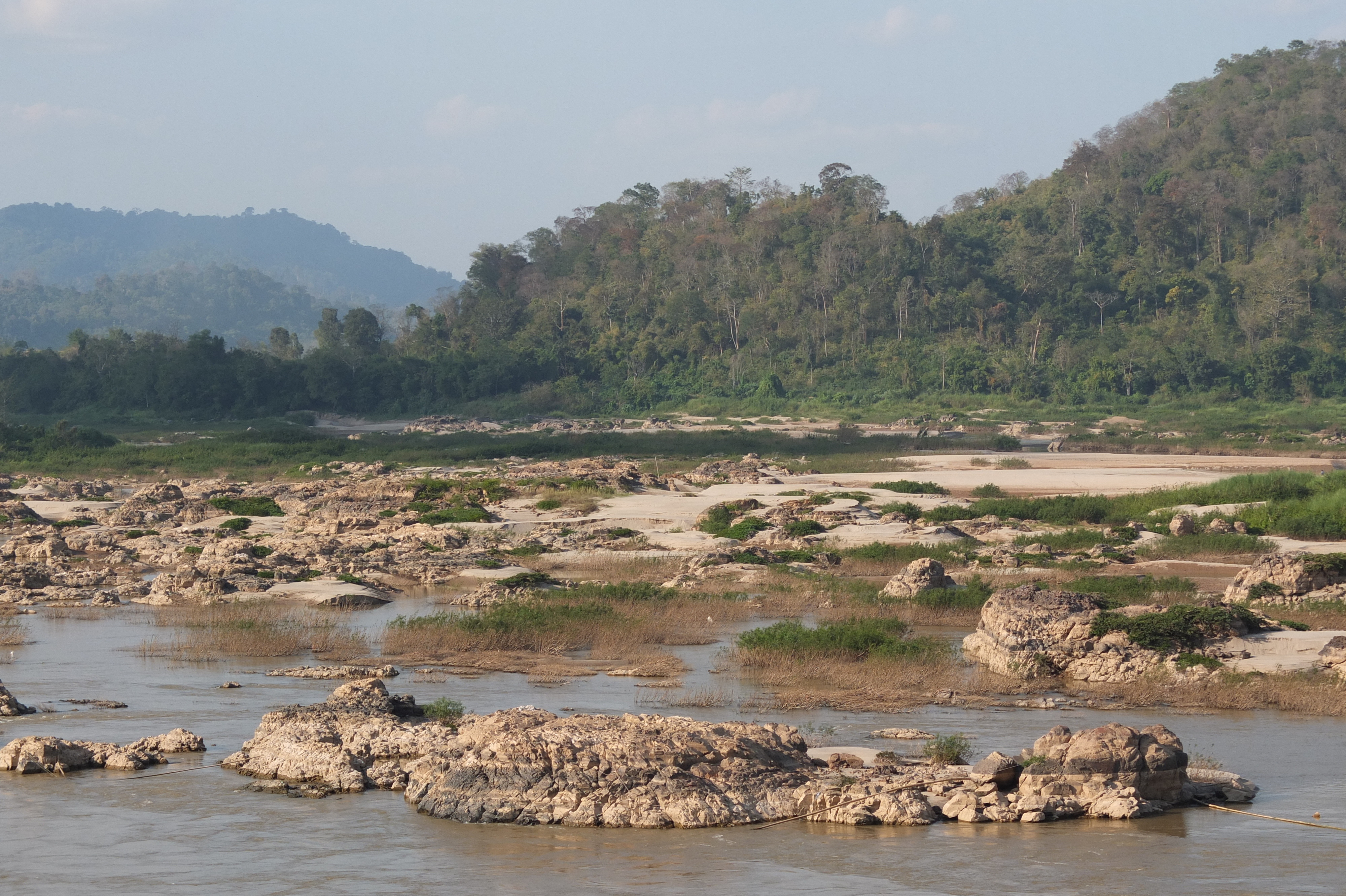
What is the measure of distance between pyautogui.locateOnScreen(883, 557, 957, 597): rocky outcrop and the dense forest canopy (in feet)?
204

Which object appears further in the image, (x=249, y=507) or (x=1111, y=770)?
(x=249, y=507)

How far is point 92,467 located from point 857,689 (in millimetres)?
45253

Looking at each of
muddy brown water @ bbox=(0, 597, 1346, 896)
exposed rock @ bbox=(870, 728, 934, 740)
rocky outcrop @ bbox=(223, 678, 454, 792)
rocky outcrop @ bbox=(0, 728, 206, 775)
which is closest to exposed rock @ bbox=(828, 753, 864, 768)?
muddy brown water @ bbox=(0, 597, 1346, 896)

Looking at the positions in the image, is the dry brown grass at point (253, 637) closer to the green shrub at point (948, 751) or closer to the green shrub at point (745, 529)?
the green shrub at point (948, 751)

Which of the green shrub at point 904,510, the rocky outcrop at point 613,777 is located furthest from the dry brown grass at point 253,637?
the green shrub at point 904,510

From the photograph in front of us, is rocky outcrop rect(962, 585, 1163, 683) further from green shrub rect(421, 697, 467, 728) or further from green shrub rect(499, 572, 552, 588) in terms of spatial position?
green shrub rect(499, 572, 552, 588)

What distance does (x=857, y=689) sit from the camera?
15.0m

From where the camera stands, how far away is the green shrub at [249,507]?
37.0 m

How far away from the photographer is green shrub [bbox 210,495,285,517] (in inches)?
1458

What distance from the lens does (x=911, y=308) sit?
97312 millimetres

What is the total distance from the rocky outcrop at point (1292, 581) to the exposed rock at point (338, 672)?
38.7 ft

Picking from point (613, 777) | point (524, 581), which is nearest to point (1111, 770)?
point (613, 777)

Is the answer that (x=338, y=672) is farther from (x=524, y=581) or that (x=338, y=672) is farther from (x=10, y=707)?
(x=524, y=581)

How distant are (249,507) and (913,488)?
18.4 meters
